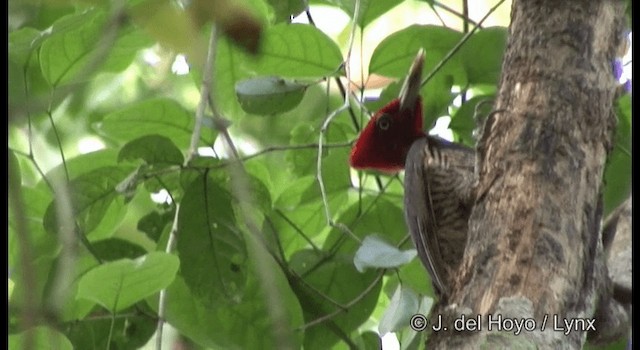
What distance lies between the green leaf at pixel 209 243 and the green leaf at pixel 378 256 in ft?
1.03

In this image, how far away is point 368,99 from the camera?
2.42 metres

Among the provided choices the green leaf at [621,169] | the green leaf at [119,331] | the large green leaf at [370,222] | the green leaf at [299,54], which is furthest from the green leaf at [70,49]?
the green leaf at [621,169]

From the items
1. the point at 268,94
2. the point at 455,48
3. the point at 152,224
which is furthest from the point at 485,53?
the point at 152,224

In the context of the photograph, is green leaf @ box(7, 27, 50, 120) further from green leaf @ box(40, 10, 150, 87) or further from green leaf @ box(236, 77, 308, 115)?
green leaf @ box(236, 77, 308, 115)

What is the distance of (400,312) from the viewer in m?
1.74

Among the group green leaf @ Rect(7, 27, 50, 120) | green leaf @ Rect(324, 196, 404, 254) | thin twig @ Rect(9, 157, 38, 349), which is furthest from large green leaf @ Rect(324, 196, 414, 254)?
thin twig @ Rect(9, 157, 38, 349)

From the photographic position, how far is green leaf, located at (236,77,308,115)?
2.05 metres

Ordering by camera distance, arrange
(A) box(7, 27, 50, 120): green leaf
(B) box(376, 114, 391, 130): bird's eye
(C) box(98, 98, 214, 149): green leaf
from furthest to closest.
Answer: (B) box(376, 114, 391, 130): bird's eye, (C) box(98, 98, 214, 149): green leaf, (A) box(7, 27, 50, 120): green leaf

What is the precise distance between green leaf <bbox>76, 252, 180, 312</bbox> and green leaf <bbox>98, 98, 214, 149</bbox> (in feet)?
1.53

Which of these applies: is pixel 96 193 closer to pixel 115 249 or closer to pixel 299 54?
pixel 115 249

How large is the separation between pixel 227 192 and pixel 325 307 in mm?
358

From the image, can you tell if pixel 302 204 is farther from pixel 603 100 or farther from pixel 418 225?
pixel 603 100

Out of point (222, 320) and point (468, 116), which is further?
point (468, 116)

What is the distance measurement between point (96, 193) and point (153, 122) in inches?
9.1
